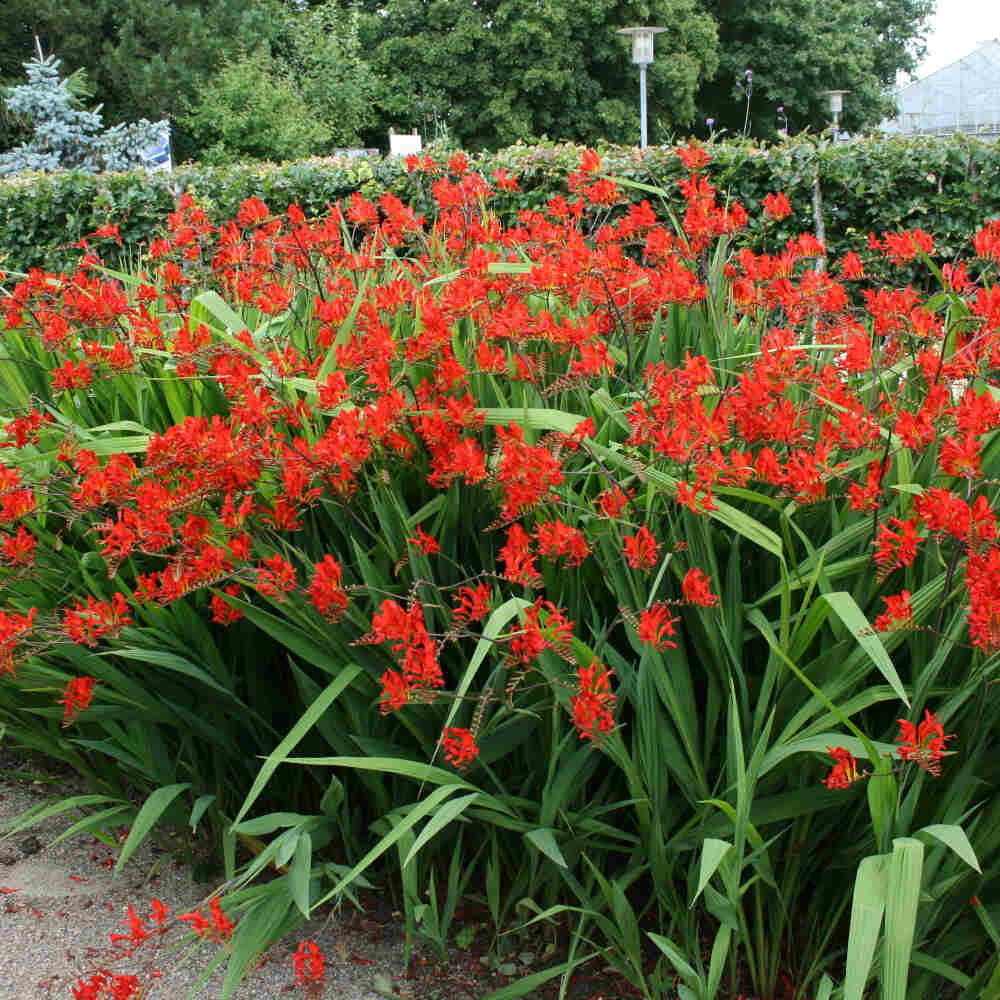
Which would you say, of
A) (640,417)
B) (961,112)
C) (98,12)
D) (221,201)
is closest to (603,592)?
(640,417)

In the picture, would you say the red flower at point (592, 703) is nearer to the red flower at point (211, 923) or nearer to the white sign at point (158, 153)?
the red flower at point (211, 923)

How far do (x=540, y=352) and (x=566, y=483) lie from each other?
1.29 ft

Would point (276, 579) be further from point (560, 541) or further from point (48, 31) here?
point (48, 31)

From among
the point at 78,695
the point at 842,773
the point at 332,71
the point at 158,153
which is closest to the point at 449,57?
the point at 332,71

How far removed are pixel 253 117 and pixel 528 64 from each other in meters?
8.19

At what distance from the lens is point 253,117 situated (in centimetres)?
2175

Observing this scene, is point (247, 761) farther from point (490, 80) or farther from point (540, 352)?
point (490, 80)

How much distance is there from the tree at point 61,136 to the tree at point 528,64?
1211 centimetres

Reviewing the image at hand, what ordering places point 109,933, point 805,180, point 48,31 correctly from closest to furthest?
point 109,933 → point 805,180 → point 48,31

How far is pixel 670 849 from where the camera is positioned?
146cm

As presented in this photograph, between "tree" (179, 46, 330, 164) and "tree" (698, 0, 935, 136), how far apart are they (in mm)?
14050

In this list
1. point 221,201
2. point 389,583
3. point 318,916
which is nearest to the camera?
point 389,583

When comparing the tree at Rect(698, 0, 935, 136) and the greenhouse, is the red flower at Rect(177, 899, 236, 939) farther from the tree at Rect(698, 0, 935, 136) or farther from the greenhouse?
the greenhouse

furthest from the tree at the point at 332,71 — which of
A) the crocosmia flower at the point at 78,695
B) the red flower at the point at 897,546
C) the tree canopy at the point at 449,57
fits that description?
the red flower at the point at 897,546
